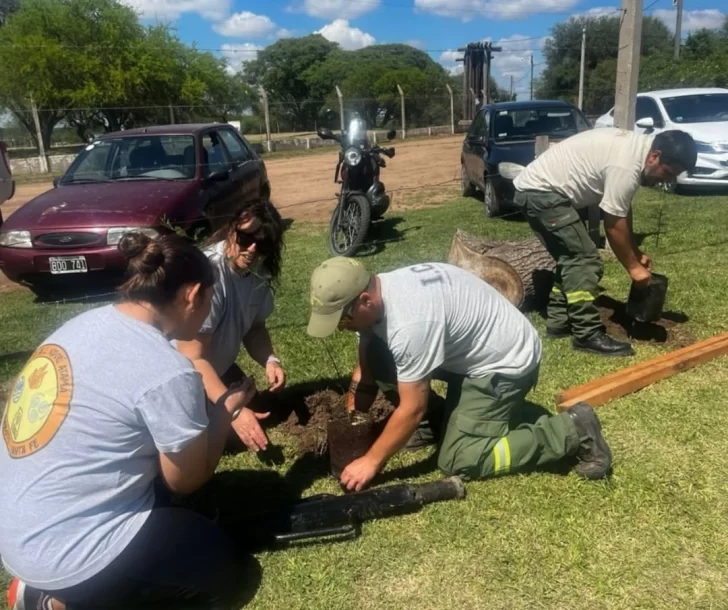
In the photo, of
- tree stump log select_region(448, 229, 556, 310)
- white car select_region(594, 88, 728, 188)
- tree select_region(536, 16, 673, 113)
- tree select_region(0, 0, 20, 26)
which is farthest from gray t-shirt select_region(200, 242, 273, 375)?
tree select_region(0, 0, 20, 26)

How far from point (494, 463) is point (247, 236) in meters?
1.53

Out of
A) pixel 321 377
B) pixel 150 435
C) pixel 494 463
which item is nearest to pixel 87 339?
pixel 150 435

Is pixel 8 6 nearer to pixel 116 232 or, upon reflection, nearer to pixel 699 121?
pixel 699 121

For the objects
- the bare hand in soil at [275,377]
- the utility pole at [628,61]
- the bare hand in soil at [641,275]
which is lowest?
the bare hand in soil at [275,377]

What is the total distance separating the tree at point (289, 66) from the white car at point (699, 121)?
162 feet

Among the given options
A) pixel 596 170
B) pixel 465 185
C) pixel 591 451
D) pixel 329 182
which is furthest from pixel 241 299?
pixel 329 182

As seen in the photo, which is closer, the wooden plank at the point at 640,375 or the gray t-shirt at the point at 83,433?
the gray t-shirt at the point at 83,433

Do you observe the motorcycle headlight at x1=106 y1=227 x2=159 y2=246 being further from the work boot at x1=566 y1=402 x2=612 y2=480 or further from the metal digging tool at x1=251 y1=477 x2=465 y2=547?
the work boot at x1=566 y1=402 x2=612 y2=480

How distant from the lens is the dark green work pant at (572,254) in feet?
14.6

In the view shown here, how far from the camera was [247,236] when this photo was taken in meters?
3.04

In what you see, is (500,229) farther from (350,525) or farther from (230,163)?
(350,525)

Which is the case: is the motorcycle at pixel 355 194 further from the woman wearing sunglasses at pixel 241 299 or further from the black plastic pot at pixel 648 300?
the woman wearing sunglasses at pixel 241 299

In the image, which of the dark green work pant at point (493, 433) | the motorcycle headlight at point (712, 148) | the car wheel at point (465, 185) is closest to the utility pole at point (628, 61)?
the motorcycle headlight at point (712, 148)

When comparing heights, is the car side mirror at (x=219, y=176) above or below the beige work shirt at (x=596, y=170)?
below
